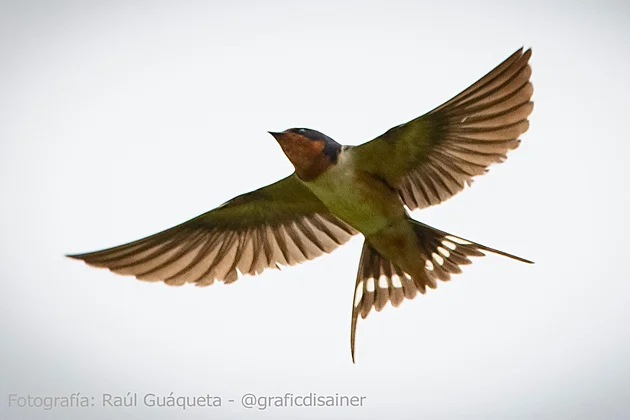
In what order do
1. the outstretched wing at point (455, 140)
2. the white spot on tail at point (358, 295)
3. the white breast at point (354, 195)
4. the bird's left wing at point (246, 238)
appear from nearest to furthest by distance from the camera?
the outstretched wing at point (455, 140), the white breast at point (354, 195), the white spot on tail at point (358, 295), the bird's left wing at point (246, 238)

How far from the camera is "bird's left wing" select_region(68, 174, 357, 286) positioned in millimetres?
2824

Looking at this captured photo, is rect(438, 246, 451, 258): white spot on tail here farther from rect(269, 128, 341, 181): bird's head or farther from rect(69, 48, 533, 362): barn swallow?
rect(269, 128, 341, 181): bird's head

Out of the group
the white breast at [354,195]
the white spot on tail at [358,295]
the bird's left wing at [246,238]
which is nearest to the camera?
the white breast at [354,195]

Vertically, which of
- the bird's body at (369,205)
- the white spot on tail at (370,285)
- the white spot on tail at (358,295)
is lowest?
the white spot on tail at (358,295)

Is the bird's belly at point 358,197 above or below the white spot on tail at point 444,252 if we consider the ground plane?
above

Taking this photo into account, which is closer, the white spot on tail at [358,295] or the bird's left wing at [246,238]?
the white spot on tail at [358,295]

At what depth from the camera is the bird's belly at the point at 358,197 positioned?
101 inches

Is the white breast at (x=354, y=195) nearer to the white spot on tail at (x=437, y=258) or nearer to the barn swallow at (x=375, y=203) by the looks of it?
the barn swallow at (x=375, y=203)

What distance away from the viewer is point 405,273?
2.71 m

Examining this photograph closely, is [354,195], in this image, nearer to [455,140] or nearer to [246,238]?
[455,140]

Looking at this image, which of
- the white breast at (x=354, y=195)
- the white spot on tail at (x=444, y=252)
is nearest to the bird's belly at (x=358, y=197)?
the white breast at (x=354, y=195)

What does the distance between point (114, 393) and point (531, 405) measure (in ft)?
5.00

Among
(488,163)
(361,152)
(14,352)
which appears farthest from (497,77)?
(14,352)

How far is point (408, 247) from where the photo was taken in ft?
8.65
